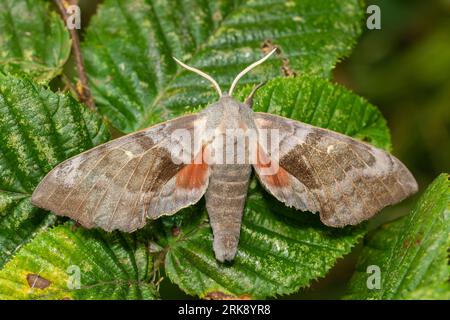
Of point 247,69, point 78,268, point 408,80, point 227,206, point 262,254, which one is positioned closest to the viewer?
point 78,268

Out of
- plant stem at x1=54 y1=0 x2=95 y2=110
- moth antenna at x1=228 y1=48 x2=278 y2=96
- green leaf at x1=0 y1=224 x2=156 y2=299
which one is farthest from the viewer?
plant stem at x1=54 y1=0 x2=95 y2=110

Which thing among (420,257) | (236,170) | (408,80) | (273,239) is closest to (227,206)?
(236,170)

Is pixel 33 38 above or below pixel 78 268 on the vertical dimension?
above

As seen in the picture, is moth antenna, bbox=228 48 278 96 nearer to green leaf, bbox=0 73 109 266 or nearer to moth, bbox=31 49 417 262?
moth, bbox=31 49 417 262

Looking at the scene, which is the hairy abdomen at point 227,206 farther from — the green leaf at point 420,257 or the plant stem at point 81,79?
the plant stem at point 81,79

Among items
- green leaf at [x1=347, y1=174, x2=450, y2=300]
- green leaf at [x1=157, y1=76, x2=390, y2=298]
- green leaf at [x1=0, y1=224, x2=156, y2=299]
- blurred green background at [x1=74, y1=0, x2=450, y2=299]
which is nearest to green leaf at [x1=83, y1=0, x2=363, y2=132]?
green leaf at [x1=157, y1=76, x2=390, y2=298]

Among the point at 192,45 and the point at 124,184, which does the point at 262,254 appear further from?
the point at 192,45
